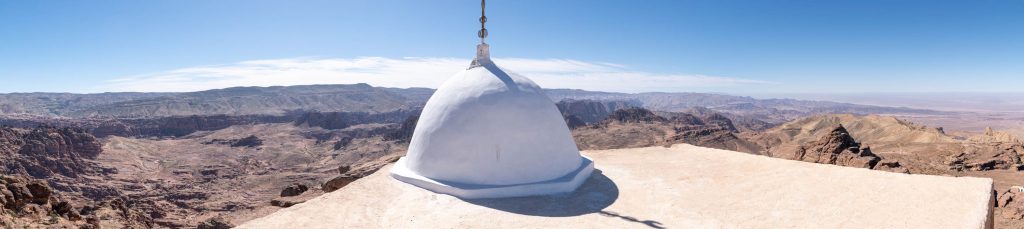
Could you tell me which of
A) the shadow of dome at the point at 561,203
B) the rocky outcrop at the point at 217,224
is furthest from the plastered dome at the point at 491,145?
the rocky outcrop at the point at 217,224

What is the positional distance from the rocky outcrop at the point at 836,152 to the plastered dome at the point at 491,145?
458 inches

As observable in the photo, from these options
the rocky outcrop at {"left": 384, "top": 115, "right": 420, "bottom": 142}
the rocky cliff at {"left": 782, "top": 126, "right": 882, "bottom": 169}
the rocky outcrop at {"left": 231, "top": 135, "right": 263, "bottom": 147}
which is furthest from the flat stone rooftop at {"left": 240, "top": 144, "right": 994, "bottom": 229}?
the rocky outcrop at {"left": 231, "top": 135, "right": 263, "bottom": 147}

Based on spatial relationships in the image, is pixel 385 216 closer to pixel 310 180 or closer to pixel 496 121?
pixel 496 121

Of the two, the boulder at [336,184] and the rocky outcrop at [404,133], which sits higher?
the boulder at [336,184]

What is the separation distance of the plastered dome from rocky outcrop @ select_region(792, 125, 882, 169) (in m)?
11.6

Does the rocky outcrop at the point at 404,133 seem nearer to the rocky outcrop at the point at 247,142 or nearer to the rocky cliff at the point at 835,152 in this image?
the rocky outcrop at the point at 247,142

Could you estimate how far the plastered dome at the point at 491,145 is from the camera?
31.7 ft

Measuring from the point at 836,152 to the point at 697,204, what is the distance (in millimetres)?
14012

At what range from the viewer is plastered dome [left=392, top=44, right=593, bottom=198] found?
9.67 metres

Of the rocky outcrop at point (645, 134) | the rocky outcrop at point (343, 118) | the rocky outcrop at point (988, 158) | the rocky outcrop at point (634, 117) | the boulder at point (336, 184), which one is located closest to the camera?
the boulder at point (336, 184)

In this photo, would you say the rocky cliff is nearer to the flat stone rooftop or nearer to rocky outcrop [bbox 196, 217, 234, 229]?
the flat stone rooftop

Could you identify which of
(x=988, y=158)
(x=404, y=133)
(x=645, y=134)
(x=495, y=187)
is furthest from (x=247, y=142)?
(x=988, y=158)

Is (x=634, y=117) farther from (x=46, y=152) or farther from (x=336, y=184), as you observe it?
(x=46, y=152)

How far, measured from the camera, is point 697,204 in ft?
28.7
